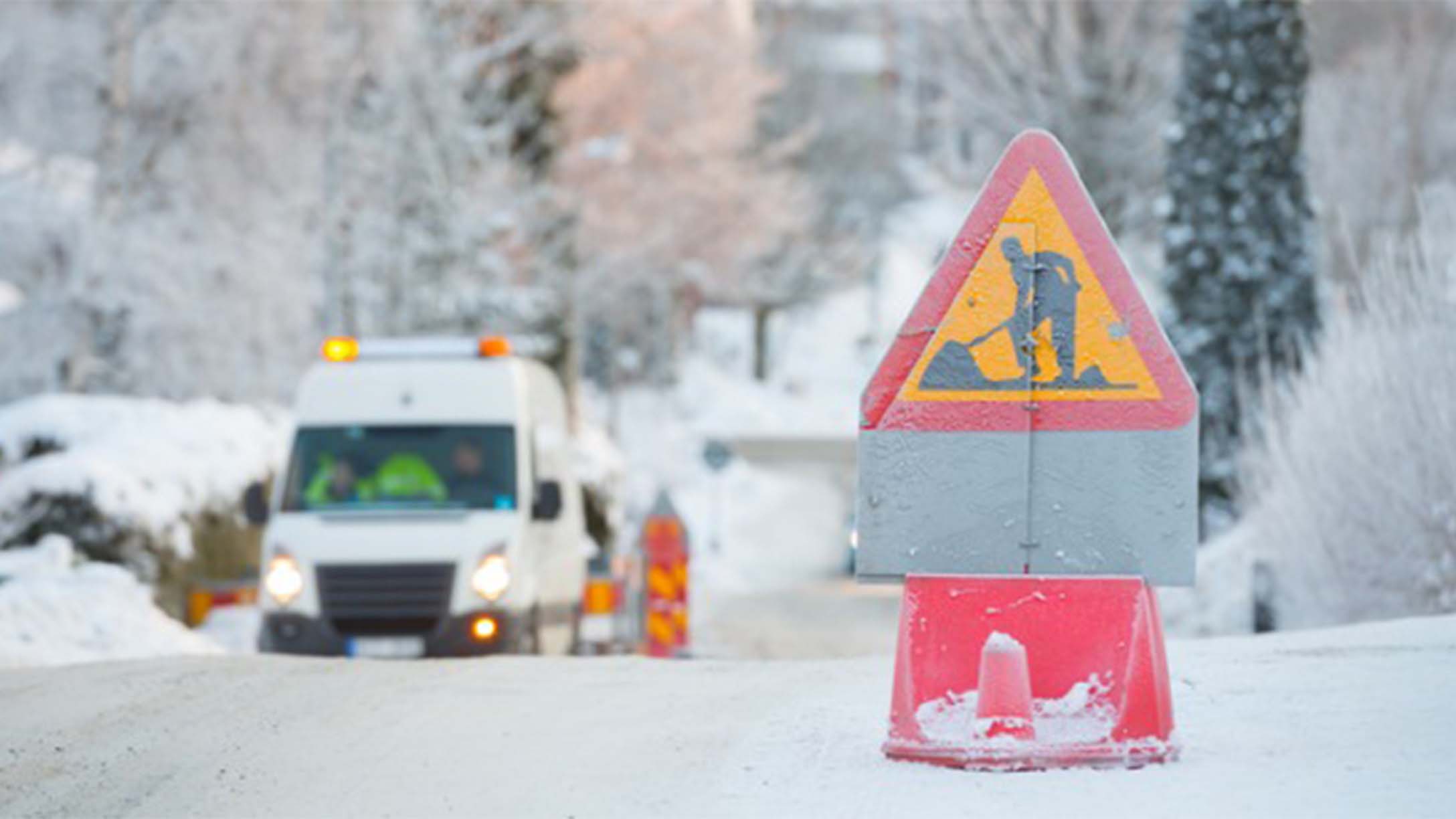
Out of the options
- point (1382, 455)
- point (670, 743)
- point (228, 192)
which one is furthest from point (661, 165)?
point (670, 743)

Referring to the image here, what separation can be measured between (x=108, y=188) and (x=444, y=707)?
22.7m

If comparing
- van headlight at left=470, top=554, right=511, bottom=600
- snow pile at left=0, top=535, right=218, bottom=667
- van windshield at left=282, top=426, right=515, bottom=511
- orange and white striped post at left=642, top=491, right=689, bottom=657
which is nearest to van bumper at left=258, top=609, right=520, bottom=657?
van headlight at left=470, top=554, right=511, bottom=600

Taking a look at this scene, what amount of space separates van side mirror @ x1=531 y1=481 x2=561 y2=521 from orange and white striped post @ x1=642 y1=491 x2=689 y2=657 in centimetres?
386

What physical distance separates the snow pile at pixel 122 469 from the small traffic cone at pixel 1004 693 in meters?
13.3

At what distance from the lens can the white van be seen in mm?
16094

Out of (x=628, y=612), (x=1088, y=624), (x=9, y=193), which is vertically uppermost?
(x=9, y=193)

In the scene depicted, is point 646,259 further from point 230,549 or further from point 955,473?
point 955,473

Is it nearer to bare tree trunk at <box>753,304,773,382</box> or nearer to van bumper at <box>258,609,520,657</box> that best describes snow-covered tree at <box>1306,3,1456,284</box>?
van bumper at <box>258,609,520,657</box>

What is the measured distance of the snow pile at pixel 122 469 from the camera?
65.2 ft

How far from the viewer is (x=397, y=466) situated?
55.4 feet

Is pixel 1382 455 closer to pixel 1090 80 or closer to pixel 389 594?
pixel 389 594

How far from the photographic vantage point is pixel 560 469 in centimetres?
1844

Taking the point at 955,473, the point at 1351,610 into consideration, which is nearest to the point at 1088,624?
the point at 955,473

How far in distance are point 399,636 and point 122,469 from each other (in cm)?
525
